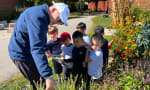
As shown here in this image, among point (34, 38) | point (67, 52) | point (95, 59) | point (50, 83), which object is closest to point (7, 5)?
point (67, 52)

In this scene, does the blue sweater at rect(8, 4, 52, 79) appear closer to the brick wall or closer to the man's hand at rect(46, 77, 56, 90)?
the man's hand at rect(46, 77, 56, 90)

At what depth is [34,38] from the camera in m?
1.70

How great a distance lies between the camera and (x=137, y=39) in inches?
140

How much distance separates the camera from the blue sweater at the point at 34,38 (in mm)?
1673

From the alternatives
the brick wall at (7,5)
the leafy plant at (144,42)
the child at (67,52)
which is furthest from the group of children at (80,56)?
the brick wall at (7,5)

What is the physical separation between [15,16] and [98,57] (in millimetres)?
20173

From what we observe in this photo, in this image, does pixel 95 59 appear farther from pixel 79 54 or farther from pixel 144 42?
pixel 144 42

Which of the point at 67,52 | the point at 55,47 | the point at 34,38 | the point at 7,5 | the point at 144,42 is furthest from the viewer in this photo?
the point at 7,5

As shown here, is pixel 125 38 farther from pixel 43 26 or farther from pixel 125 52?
pixel 43 26

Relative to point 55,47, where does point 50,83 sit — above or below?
above

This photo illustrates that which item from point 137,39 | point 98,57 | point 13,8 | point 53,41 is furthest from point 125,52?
point 13,8

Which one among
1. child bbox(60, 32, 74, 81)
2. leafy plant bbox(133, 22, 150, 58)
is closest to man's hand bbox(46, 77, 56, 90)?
child bbox(60, 32, 74, 81)

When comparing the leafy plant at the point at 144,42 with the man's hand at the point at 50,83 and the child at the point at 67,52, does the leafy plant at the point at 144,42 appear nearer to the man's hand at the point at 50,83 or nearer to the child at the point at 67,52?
the child at the point at 67,52

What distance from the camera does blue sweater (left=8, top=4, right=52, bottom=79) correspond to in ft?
5.49
